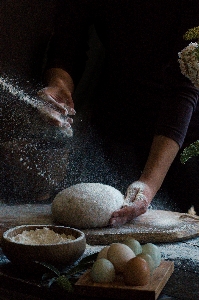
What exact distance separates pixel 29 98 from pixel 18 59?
563 mm

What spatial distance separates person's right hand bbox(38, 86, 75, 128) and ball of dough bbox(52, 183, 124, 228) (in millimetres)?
318

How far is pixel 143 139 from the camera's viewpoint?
2246 millimetres

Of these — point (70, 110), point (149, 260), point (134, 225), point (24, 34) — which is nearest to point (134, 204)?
point (134, 225)

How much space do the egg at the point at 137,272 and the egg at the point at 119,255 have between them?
3cm

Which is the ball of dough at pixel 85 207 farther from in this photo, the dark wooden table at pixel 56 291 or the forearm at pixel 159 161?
the dark wooden table at pixel 56 291

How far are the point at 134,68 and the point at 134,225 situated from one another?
835 millimetres

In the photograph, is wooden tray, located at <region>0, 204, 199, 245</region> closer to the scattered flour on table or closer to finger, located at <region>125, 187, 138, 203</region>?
finger, located at <region>125, 187, 138, 203</region>

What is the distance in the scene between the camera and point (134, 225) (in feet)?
5.25

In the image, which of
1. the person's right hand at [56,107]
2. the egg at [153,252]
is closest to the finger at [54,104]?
the person's right hand at [56,107]

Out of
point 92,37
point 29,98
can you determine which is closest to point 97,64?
point 92,37

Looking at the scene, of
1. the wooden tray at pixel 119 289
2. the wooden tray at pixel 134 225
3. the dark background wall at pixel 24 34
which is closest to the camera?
the wooden tray at pixel 119 289

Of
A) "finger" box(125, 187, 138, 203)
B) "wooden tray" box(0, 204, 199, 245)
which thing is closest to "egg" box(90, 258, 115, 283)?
"wooden tray" box(0, 204, 199, 245)

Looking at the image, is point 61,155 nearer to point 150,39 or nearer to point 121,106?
point 121,106

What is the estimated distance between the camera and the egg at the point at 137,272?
99 cm
